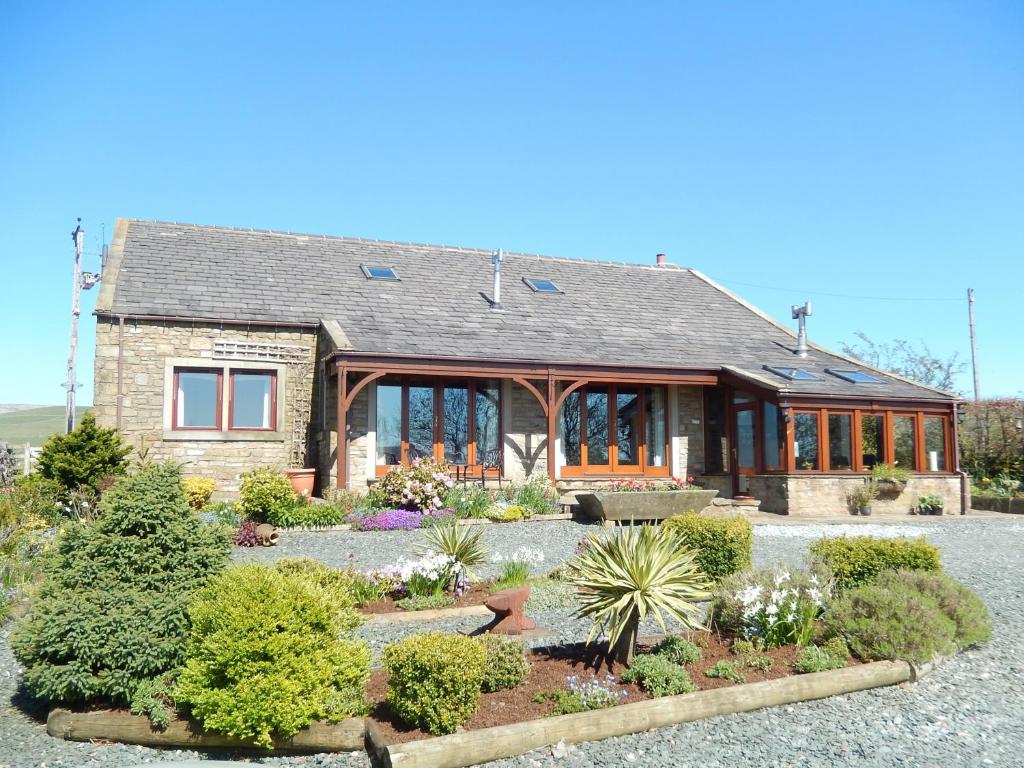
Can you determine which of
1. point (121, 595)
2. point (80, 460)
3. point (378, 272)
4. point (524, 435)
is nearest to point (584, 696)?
point (121, 595)

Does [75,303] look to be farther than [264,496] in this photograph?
Yes

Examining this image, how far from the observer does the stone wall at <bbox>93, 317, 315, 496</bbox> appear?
48.9 feet

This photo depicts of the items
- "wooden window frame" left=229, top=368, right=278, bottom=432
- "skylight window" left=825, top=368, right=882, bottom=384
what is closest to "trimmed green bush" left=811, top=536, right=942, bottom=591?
"skylight window" left=825, top=368, right=882, bottom=384

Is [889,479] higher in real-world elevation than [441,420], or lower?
lower

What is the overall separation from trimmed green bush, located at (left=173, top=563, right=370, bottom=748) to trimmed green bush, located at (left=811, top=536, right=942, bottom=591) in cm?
431

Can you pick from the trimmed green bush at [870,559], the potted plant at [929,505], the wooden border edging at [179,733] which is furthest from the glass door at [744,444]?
the wooden border edging at [179,733]

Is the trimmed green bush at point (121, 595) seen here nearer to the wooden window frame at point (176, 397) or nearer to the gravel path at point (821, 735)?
the gravel path at point (821, 735)

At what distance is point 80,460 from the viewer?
500 inches

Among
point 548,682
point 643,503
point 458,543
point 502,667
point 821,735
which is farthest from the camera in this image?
point 643,503

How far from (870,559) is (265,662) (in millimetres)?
5151

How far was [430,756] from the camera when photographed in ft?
14.3

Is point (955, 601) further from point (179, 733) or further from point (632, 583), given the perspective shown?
point (179, 733)

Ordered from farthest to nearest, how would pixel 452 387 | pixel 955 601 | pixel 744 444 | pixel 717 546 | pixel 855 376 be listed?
1. pixel 855 376
2. pixel 744 444
3. pixel 452 387
4. pixel 717 546
5. pixel 955 601

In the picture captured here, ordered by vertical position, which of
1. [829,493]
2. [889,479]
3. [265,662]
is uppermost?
[889,479]
